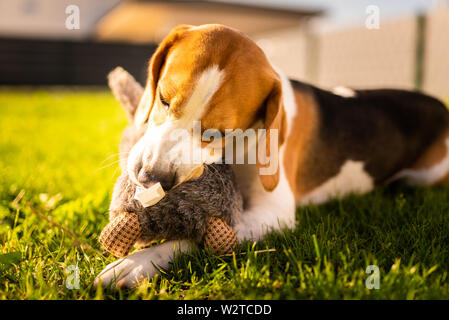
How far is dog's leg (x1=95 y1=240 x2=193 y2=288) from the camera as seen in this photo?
1851mm

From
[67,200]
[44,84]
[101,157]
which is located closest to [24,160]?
[101,157]

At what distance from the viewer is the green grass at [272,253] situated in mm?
1745

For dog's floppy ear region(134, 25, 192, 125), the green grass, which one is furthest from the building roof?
dog's floppy ear region(134, 25, 192, 125)

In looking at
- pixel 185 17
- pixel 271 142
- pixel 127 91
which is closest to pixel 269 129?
pixel 271 142

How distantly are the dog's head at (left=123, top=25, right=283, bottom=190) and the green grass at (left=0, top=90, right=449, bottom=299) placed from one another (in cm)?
45

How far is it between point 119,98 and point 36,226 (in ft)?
3.63

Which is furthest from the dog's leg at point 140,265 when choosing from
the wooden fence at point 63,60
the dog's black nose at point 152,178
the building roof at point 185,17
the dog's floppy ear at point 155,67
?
the wooden fence at point 63,60

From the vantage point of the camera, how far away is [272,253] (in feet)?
6.81

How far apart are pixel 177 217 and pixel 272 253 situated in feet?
1.67

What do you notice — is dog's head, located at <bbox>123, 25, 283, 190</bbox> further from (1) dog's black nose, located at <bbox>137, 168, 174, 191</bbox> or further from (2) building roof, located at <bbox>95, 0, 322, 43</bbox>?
(2) building roof, located at <bbox>95, 0, 322, 43</bbox>

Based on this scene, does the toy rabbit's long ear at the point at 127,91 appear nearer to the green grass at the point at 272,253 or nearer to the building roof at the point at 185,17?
the green grass at the point at 272,253

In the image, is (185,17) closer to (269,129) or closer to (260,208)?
(260,208)
